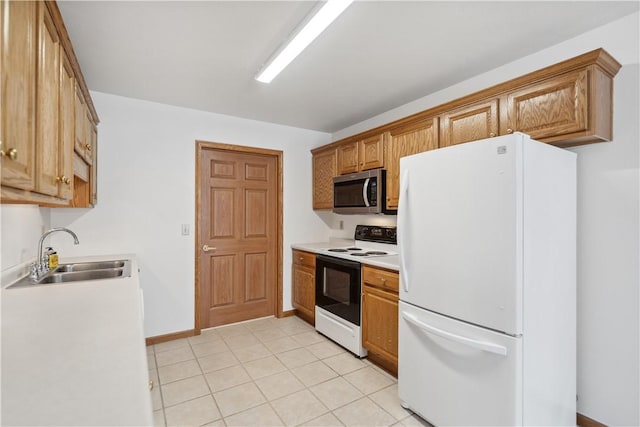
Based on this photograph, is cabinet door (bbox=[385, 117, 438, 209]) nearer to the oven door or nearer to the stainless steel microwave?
the stainless steel microwave

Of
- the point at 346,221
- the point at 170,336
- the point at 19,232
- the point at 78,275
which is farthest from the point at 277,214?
the point at 19,232

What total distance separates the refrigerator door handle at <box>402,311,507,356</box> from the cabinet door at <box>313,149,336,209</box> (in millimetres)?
2038

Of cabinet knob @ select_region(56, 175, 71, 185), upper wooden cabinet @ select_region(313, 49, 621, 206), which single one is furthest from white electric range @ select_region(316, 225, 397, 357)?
cabinet knob @ select_region(56, 175, 71, 185)

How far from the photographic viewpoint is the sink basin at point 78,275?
6.87ft

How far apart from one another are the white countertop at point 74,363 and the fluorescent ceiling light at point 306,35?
5.45 feet

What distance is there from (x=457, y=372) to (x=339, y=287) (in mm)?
1475

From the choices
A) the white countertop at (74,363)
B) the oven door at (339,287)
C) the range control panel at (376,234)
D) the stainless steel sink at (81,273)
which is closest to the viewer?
the white countertop at (74,363)

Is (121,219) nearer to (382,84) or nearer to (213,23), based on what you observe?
(213,23)

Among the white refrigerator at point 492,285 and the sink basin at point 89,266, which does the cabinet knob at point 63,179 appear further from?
the white refrigerator at point 492,285

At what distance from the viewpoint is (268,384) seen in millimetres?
2414

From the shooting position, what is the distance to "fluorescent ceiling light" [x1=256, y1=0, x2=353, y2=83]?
5.06 feet

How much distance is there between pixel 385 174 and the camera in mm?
3057

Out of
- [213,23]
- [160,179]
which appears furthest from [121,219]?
[213,23]

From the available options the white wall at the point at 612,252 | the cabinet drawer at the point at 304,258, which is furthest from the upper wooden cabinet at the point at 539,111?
the cabinet drawer at the point at 304,258
